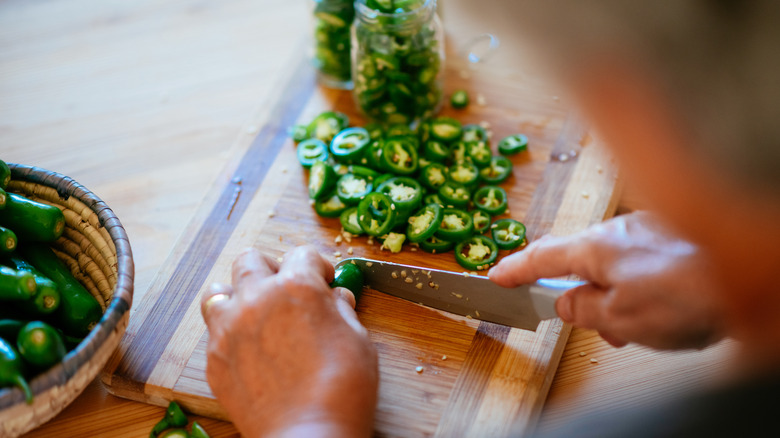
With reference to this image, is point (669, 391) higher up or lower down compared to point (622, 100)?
lower down

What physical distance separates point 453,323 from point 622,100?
89 cm

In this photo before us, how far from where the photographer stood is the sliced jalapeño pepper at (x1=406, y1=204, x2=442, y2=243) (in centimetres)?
173

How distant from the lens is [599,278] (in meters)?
1.28

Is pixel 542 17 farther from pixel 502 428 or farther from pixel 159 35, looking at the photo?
pixel 159 35

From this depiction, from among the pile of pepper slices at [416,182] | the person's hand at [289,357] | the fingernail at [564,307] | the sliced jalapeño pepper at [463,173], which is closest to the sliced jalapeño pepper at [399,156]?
the pile of pepper slices at [416,182]

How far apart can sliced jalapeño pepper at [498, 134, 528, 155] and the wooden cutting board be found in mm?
31

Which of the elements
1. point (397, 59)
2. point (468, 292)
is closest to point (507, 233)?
point (468, 292)

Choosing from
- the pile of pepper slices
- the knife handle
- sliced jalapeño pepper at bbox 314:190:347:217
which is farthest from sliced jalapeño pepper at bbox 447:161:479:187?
the knife handle

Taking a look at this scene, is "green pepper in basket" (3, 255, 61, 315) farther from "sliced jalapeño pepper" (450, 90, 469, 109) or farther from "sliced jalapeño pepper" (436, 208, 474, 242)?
"sliced jalapeño pepper" (450, 90, 469, 109)

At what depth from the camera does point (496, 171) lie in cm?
194

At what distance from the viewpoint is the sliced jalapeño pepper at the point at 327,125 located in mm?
2072

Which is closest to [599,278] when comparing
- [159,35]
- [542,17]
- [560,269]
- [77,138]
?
[560,269]

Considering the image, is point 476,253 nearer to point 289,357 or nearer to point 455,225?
point 455,225

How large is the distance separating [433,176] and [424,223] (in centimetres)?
19
